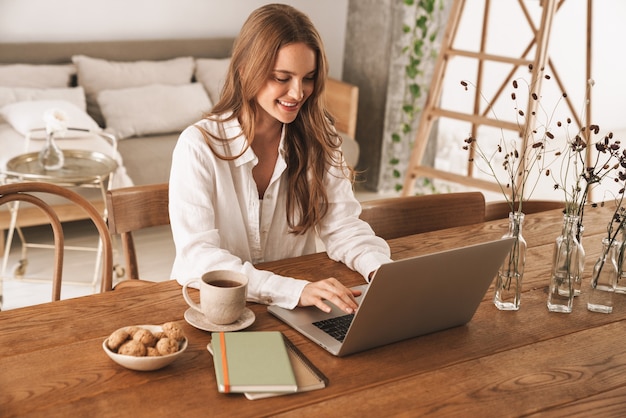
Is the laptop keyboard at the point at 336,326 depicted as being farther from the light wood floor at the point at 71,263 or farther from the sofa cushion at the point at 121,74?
the sofa cushion at the point at 121,74

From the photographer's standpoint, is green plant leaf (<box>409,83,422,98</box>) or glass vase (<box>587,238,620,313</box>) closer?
glass vase (<box>587,238,620,313</box>)

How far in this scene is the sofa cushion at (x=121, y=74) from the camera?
14.6 ft

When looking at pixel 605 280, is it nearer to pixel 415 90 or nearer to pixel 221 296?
pixel 221 296

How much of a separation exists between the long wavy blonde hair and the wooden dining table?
0.42 meters

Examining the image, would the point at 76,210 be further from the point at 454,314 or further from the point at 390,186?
the point at 454,314

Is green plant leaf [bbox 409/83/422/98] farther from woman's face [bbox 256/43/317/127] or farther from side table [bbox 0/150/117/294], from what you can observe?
woman's face [bbox 256/43/317/127]

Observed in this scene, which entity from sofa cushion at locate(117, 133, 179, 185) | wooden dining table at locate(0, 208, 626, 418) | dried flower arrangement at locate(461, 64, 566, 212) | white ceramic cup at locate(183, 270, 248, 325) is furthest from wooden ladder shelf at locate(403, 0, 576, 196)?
white ceramic cup at locate(183, 270, 248, 325)

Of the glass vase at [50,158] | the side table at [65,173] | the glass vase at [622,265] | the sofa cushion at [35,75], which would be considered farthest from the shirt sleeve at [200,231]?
the sofa cushion at [35,75]

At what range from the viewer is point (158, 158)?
4.10 metres

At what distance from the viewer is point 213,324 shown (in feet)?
4.73

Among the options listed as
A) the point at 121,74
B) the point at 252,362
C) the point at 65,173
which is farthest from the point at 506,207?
the point at 121,74

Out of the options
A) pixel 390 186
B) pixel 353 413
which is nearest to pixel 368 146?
pixel 390 186

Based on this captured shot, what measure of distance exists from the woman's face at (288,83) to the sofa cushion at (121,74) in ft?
9.52

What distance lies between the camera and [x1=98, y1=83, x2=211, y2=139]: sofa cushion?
4.34 meters
